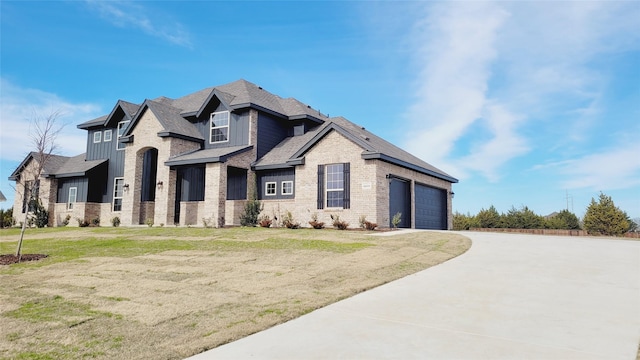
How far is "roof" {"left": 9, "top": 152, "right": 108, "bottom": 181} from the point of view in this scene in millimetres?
29625

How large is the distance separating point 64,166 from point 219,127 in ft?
50.0

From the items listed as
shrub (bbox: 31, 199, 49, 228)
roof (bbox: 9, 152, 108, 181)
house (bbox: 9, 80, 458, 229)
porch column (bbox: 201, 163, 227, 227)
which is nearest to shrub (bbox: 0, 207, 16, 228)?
roof (bbox: 9, 152, 108, 181)

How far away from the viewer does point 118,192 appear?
1133 inches

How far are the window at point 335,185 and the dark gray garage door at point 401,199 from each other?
2633 millimetres

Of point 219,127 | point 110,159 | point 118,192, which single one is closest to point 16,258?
point 219,127

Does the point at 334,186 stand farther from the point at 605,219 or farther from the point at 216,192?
the point at 605,219

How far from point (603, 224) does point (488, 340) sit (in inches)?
1055

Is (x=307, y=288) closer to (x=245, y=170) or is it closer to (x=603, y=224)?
(x=245, y=170)

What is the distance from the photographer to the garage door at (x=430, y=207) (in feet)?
81.1

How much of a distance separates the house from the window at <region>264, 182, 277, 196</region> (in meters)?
0.06

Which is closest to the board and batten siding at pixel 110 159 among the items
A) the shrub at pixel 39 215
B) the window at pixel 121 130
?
the window at pixel 121 130

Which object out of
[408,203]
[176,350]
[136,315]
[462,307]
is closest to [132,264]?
[136,315]

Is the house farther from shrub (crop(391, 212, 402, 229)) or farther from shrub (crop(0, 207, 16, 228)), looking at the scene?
shrub (crop(0, 207, 16, 228))

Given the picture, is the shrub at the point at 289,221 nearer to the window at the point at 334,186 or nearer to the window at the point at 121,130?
the window at the point at 334,186
